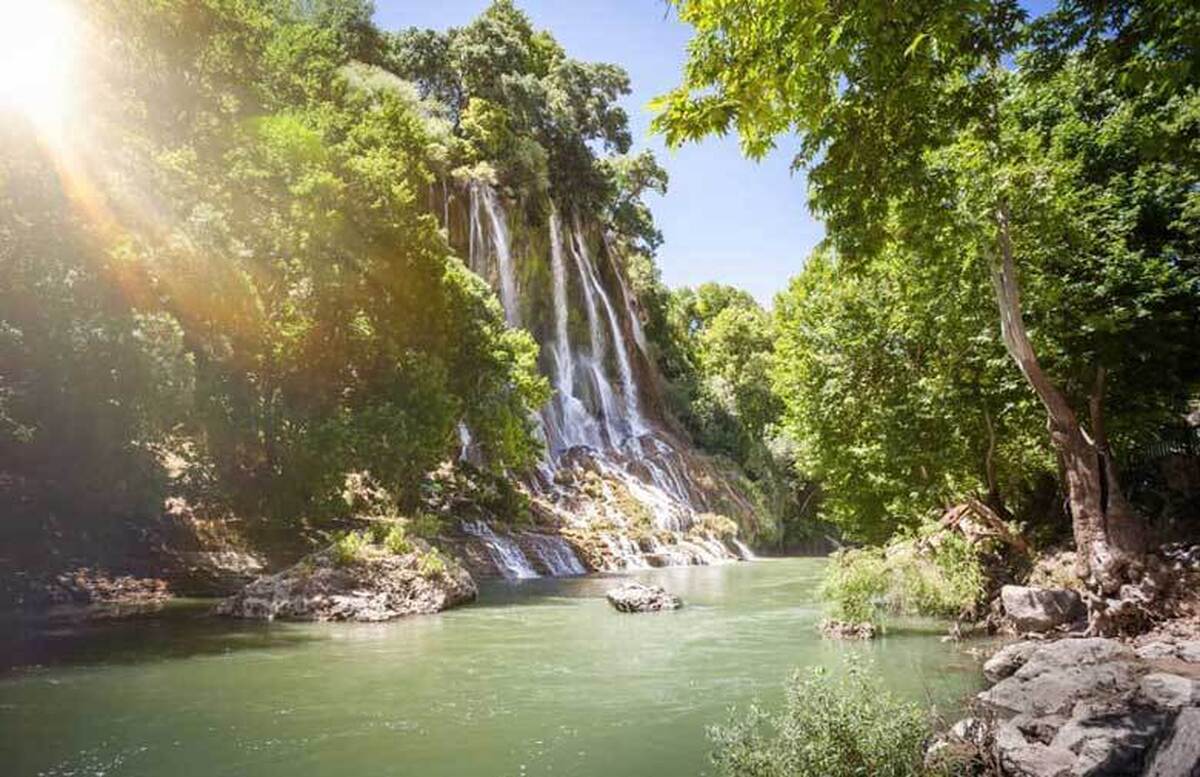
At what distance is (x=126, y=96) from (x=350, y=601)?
47.8 ft

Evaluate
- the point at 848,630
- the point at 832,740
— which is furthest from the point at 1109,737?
the point at 848,630

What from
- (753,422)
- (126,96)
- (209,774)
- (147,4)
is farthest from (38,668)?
(753,422)

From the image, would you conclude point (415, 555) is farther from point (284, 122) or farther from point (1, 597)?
point (284, 122)

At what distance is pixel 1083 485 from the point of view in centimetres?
1293

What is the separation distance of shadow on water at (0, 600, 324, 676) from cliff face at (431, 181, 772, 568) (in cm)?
1840

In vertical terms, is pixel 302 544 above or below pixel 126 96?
below

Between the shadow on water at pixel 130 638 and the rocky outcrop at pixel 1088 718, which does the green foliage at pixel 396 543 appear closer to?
the shadow on water at pixel 130 638

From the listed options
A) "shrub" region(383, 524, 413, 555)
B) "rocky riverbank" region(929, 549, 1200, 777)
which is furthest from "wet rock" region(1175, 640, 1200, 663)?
"shrub" region(383, 524, 413, 555)

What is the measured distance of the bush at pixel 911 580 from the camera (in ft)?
49.1

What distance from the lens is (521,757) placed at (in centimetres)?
806

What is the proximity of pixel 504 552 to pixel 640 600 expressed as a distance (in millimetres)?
12004

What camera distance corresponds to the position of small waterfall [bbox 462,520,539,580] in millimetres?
29641

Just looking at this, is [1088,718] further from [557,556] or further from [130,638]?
[557,556]

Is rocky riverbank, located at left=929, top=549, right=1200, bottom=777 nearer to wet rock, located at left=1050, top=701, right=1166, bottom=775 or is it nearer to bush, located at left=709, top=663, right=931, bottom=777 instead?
wet rock, located at left=1050, top=701, right=1166, bottom=775
